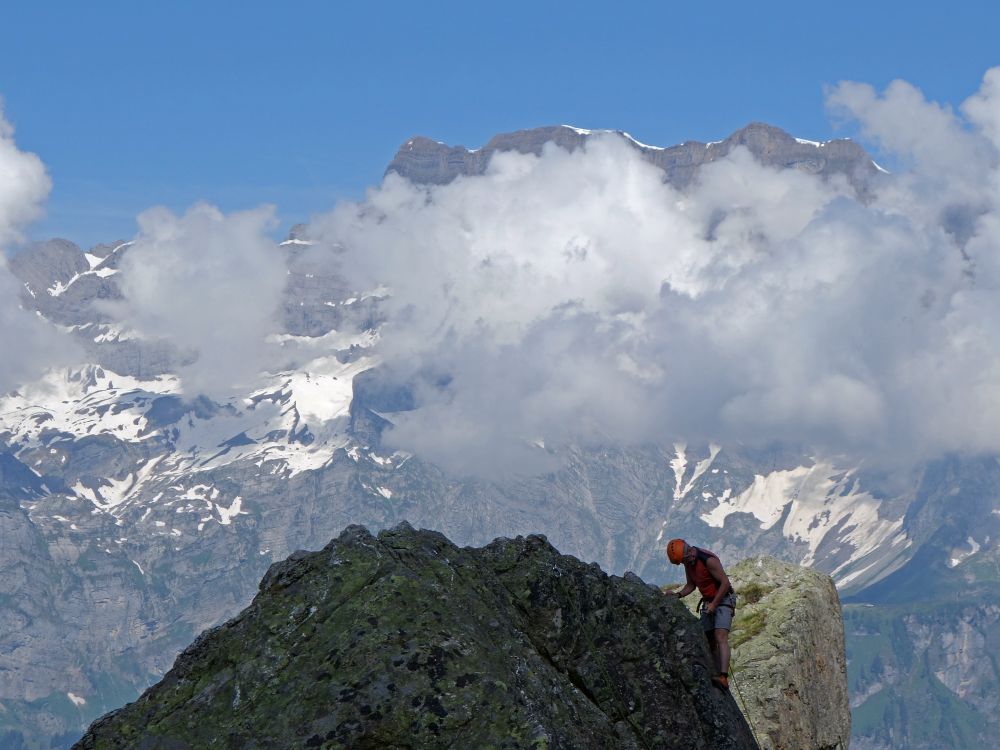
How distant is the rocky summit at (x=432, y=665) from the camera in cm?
1641

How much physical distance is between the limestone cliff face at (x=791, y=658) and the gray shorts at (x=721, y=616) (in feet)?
26.0

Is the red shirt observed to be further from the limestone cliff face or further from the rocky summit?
the limestone cliff face

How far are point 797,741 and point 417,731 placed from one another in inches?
726

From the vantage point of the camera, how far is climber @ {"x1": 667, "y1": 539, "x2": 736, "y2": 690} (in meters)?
23.4

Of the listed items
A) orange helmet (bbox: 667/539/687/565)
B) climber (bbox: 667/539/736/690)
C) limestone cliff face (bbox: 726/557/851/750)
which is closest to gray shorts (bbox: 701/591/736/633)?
climber (bbox: 667/539/736/690)

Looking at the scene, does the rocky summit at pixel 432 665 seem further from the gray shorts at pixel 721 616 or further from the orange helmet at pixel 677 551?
the orange helmet at pixel 677 551

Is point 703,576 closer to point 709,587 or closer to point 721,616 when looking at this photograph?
point 709,587

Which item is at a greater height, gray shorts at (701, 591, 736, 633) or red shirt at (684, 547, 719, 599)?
red shirt at (684, 547, 719, 599)

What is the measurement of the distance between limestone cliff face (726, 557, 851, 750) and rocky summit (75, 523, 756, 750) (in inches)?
422

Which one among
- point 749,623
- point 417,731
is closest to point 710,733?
point 417,731

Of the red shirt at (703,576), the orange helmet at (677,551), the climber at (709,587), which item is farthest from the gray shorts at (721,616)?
the orange helmet at (677,551)

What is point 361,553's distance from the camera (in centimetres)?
1844

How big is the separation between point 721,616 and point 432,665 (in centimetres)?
847

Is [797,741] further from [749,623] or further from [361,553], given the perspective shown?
[361,553]
